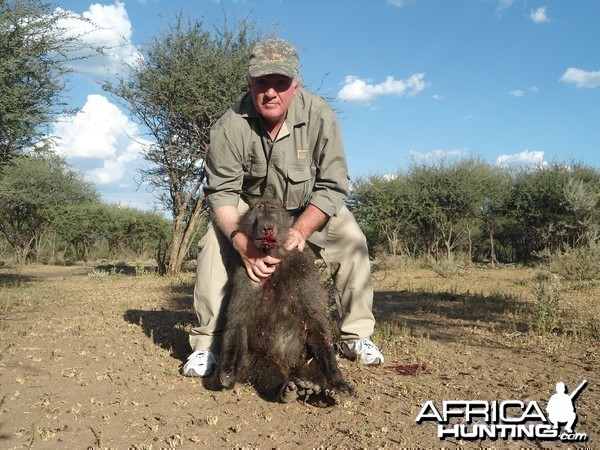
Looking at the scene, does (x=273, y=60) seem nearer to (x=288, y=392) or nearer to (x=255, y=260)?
(x=255, y=260)

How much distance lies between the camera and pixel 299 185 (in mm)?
4203

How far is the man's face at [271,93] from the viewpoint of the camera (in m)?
3.94

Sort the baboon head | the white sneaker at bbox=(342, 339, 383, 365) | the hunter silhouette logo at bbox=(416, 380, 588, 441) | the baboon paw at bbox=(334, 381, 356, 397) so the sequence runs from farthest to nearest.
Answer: the white sneaker at bbox=(342, 339, 383, 365) → the baboon head → the baboon paw at bbox=(334, 381, 356, 397) → the hunter silhouette logo at bbox=(416, 380, 588, 441)

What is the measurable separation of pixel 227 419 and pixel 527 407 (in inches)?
67.0

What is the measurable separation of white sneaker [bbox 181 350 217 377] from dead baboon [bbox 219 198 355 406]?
1.47ft

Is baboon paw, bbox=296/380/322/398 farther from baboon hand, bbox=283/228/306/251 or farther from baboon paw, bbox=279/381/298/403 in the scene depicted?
baboon hand, bbox=283/228/306/251

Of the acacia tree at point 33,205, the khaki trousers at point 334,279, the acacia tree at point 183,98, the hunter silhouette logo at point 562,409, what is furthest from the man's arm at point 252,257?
the acacia tree at point 33,205

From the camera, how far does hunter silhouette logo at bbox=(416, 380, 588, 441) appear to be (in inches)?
106

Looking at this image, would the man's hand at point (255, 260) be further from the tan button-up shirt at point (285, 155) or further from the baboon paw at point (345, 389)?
the baboon paw at point (345, 389)

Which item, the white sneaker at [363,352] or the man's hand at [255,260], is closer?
the man's hand at [255,260]

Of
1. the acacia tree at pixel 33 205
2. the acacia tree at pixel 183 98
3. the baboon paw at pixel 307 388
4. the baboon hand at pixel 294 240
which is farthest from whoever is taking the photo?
the acacia tree at pixel 33 205

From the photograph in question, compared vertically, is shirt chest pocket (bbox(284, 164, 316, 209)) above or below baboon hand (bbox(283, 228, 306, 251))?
above

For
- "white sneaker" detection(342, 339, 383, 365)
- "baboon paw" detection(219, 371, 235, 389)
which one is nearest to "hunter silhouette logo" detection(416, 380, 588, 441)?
"white sneaker" detection(342, 339, 383, 365)

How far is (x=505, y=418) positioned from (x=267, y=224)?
5.84 ft
